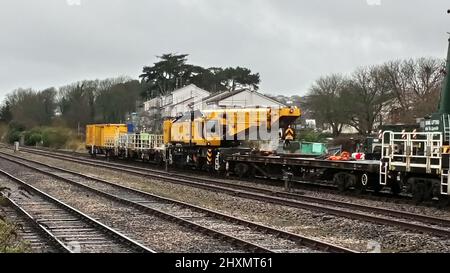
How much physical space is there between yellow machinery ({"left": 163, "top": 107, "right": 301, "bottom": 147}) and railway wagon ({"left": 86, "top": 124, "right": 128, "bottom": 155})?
16.7m

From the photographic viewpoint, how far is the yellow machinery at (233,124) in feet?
76.7

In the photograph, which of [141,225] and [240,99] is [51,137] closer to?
[240,99]

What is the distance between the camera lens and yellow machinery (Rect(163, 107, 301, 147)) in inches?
921

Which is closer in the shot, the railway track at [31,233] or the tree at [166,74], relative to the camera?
the railway track at [31,233]

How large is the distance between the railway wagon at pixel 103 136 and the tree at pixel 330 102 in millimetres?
25550

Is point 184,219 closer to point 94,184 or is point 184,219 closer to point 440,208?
point 440,208

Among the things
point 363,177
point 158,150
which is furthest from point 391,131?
point 158,150

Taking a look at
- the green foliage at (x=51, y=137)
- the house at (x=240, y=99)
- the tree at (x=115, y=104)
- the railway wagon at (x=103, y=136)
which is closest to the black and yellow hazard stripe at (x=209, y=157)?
the railway wagon at (x=103, y=136)

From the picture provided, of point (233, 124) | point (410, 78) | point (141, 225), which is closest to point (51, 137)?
point (410, 78)

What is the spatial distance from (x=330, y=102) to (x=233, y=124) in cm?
3852

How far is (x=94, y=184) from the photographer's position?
21547mm

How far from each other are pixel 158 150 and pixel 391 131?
1883 cm

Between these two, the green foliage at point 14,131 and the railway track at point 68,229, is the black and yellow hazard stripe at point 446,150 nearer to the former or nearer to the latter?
the railway track at point 68,229

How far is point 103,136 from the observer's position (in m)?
46.3
